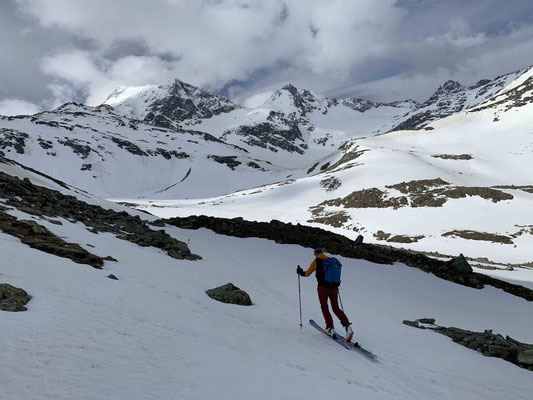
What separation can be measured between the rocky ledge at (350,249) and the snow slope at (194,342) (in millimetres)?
7395

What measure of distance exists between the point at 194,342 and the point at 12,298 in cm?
332

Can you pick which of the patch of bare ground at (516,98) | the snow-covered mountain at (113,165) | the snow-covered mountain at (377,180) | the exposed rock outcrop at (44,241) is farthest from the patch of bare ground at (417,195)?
the patch of bare ground at (516,98)

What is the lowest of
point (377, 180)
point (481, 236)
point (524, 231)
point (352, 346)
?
point (352, 346)

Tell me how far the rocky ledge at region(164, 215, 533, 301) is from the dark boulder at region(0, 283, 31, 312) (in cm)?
2128

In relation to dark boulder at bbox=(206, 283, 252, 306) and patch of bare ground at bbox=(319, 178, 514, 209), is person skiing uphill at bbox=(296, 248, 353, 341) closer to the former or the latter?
dark boulder at bbox=(206, 283, 252, 306)

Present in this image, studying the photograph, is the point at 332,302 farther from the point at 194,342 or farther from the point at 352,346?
the point at 194,342

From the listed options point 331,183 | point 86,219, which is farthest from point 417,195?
point 86,219

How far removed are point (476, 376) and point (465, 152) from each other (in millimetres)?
129860

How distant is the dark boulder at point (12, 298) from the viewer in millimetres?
5580

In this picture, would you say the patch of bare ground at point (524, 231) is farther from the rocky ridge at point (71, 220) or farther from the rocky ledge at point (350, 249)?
the rocky ridge at point (71, 220)

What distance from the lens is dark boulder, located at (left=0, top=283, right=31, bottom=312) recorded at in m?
5.58

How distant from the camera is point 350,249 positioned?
26.6m

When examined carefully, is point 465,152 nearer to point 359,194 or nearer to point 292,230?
point 359,194

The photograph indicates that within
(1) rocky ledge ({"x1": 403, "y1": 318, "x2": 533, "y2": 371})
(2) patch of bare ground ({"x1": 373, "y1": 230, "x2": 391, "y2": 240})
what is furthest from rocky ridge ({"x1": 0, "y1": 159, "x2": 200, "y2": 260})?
(2) patch of bare ground ({"x1": 373, "y1": 230, "x2": 391, "y2": 240})
